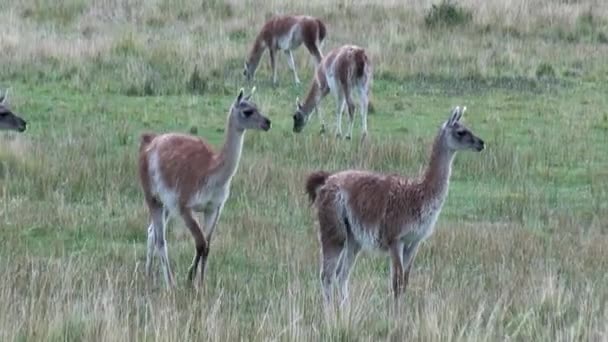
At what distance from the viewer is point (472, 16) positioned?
1016 inches

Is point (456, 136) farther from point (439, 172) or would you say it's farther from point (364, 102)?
point (364, 102)

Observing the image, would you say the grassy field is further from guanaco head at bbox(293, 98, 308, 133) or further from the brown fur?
the brown fur

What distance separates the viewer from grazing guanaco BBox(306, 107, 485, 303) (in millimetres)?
8586

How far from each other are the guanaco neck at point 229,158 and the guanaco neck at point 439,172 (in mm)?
1433

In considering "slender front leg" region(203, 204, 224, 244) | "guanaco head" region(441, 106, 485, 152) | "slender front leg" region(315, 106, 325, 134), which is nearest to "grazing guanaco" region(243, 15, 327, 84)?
"slender front leg" region(315, 106, 325, 134)

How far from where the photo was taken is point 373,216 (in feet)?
28.2

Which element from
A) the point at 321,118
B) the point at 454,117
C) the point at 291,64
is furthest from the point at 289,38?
the point at 454,117

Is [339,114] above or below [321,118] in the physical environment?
above

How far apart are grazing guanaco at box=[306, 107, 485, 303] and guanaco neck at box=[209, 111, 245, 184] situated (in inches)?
35.4

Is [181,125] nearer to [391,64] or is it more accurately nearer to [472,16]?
[391,64]

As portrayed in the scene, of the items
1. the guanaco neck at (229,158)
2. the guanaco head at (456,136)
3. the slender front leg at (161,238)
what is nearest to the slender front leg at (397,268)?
the guanaco head at (456,136)

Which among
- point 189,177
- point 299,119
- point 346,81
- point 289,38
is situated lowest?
point 289,38

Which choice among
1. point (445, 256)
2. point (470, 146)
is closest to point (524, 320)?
point (470, 146)

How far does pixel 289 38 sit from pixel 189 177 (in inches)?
522
